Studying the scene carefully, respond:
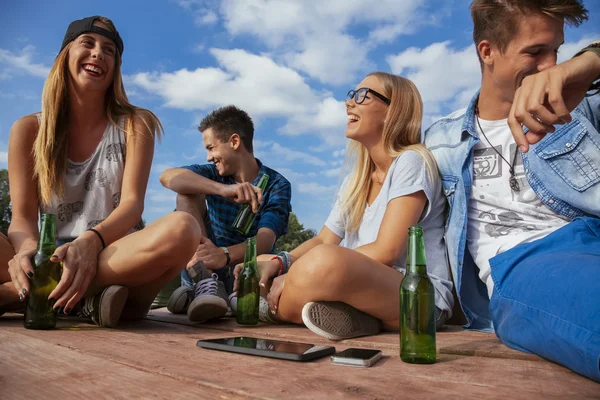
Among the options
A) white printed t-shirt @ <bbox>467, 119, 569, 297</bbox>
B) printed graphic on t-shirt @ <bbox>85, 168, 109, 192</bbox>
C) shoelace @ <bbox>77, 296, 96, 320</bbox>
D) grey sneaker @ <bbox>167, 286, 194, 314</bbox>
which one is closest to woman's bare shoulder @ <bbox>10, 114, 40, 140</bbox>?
printed graphic on t-shirt @ <bbox>85, 168, 109, 192</bbox>

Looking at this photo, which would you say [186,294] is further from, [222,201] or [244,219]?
[222,201]

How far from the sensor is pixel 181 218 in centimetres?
231

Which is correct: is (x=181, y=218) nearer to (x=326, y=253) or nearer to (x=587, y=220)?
(x=326, y=253)

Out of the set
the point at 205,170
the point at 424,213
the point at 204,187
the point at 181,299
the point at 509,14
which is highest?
the point at 509,14

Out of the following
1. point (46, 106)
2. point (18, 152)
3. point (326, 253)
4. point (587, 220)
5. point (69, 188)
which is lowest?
point (326, 253)

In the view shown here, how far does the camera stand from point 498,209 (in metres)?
2.34

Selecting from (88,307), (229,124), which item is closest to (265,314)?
(88,307)

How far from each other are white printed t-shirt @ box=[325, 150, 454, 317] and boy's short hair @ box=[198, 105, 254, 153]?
Result: 2.16m

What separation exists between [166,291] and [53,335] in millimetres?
2406

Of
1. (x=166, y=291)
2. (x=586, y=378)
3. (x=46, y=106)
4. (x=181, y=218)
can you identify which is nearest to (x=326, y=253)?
(x=181, y=218)

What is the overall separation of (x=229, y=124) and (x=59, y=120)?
1909 millimetres

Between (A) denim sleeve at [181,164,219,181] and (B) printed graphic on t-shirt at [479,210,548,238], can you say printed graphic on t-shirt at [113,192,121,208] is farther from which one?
(B) printed graphic on t-shirt at [479,210,548,238]

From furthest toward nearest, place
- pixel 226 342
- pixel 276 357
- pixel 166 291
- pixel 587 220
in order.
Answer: pixel 166 291, pixel 587 220, pixel 226 342, pixel 276 357

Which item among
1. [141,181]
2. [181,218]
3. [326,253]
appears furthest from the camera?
[141,181]
